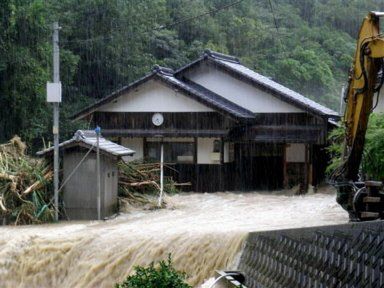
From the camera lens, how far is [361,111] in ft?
40.1

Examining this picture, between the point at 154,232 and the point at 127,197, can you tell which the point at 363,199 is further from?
the point at 127,197

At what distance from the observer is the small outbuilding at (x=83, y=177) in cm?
1762

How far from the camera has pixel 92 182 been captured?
17.6m

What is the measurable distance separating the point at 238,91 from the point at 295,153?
3237mm

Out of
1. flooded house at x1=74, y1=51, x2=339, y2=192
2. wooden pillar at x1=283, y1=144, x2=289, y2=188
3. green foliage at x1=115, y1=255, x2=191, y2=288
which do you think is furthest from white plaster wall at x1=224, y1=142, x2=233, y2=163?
green foliage at x1=115, y1=255, x2=191, y2=288

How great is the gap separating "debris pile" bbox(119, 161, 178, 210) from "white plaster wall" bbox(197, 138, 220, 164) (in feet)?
7.81

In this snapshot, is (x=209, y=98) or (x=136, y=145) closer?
Result: (x=209, y=98)

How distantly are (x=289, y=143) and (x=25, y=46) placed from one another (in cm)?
1292

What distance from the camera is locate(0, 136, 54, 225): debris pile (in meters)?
17.3

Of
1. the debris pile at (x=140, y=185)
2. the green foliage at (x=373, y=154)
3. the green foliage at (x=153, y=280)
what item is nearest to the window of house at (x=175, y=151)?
the debris pile at (x=140, y=185)

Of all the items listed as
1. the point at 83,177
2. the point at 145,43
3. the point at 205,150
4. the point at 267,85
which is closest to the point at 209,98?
the point at 205,150

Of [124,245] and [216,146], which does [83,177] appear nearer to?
[124,245]

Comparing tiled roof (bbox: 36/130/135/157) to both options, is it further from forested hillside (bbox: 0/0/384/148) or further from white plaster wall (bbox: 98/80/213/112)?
forested hillside (bbox: 0/0/384/148)

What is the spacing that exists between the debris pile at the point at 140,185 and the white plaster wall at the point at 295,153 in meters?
5.07
